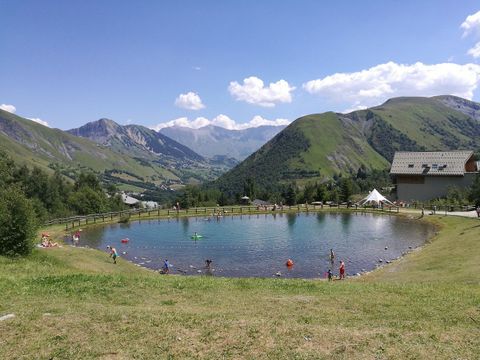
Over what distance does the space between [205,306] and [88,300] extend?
17.3 ft

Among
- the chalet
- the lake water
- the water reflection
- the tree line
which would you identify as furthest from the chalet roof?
the tree line

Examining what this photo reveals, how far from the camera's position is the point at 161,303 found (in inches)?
785

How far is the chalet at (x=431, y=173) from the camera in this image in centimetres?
9681

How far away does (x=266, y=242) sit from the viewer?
55.9 m

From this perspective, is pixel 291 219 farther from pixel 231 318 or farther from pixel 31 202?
pixel 231 318

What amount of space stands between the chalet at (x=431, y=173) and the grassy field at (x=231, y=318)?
249 ft

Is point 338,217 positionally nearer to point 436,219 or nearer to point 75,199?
point 436,219

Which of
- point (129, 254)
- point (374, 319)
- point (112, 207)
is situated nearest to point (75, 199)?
point (112, 207)

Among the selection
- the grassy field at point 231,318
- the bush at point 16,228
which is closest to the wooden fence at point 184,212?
the bush at point 16,228

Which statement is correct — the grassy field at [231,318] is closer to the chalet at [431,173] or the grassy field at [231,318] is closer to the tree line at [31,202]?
the tree line at [31,202]

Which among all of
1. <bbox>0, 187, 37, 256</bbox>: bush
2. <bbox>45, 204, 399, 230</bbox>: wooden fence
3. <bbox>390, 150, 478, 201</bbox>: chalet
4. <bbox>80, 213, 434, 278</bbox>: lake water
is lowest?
<bbox>80, 213, 434, 278</bbox>: lake water

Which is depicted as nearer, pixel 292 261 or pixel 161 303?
pixel 161 303

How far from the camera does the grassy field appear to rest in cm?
1328

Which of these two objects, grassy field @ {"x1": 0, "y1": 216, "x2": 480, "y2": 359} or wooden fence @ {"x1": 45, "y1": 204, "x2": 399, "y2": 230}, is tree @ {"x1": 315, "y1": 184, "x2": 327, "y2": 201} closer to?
wooden fence @ {"x1": 45, "y1": 204, "x2": 399, "y2": 230}
